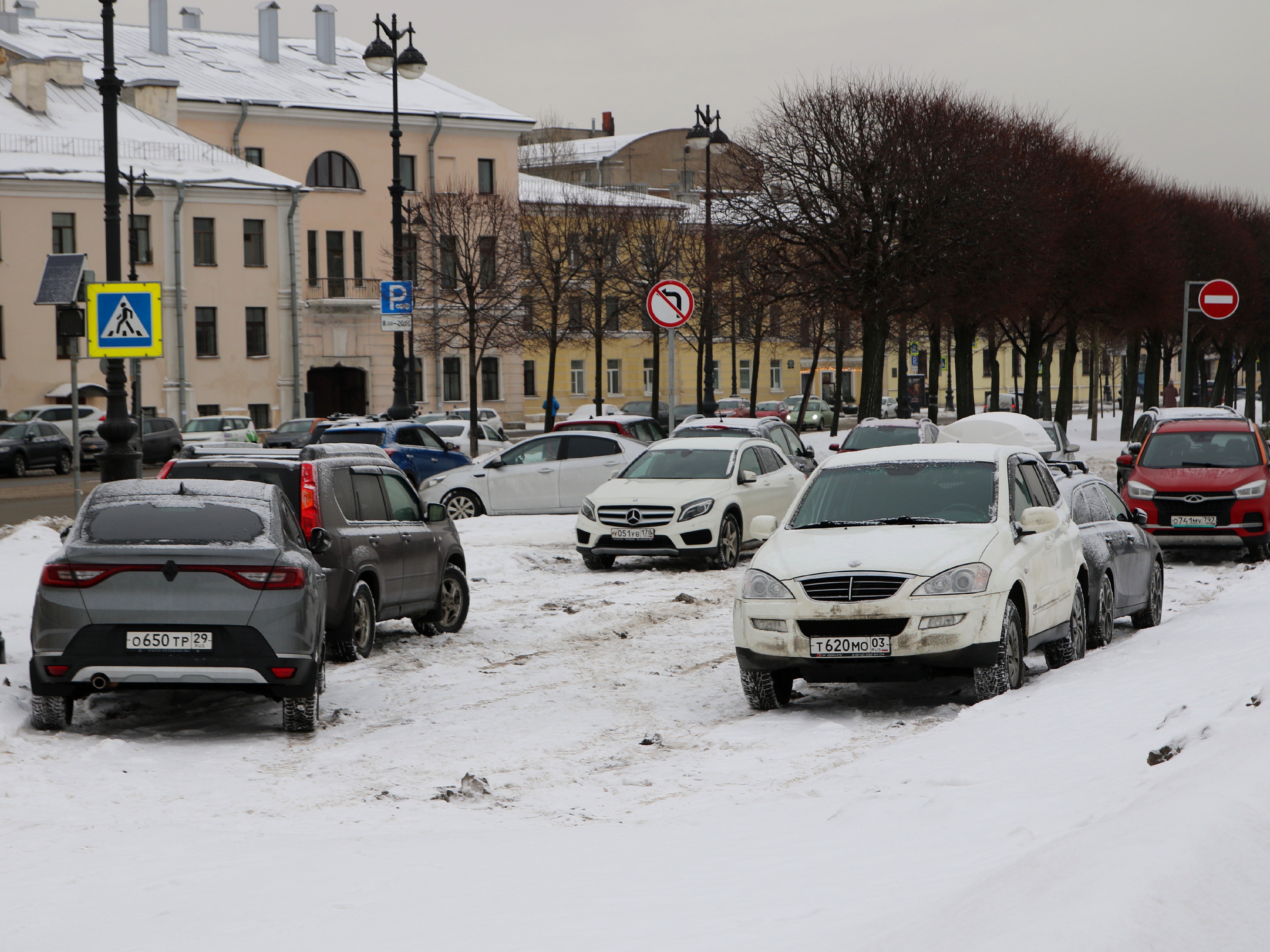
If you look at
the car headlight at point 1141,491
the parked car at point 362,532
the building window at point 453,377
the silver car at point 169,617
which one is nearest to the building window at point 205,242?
the building window at point 453,377

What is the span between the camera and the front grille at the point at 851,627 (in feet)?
30.6

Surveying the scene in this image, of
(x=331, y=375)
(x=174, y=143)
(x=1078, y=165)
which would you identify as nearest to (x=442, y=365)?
(x=331, y=375)

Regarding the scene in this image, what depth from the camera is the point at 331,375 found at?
66.9 metres

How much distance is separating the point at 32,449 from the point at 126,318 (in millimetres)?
27017

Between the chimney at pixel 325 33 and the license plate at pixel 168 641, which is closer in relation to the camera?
the license plate at pixel 168 641

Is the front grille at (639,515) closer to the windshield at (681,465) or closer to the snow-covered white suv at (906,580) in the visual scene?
the windshield at (681,465)

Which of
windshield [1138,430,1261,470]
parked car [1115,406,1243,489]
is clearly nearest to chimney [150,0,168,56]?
parked car [1115,406,1243,489]

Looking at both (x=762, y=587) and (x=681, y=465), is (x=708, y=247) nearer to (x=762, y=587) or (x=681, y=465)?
A: (x=681, y=465)

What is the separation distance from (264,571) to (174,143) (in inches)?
2206

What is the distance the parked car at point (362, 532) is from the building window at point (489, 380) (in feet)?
193

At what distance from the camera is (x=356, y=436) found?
27.8m

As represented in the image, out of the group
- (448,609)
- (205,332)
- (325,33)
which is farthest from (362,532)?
(325,33)

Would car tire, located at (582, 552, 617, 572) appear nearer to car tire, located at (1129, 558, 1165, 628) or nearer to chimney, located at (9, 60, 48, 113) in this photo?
car tire, located at (1129, 558, 1165, 628)

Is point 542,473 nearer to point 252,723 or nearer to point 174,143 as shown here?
point 252,723
